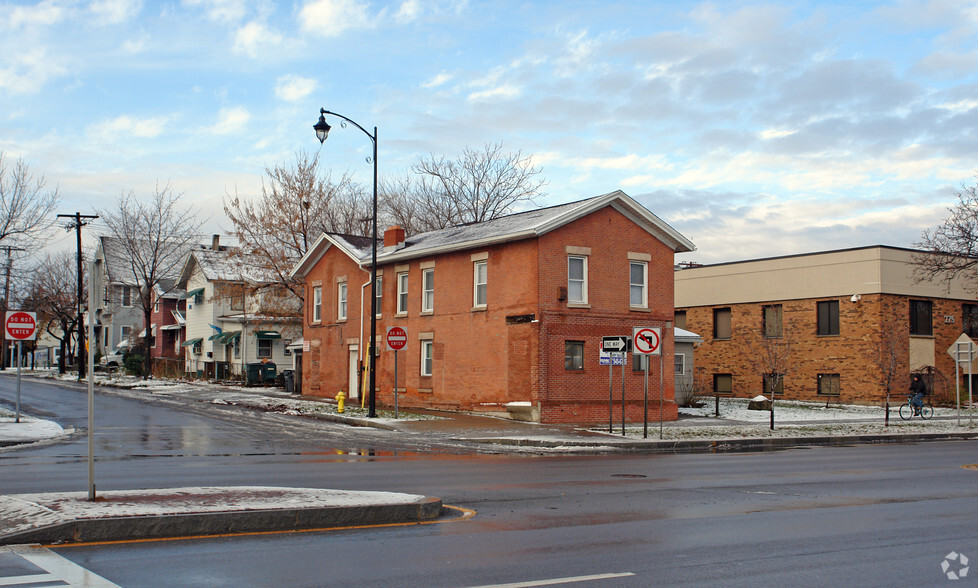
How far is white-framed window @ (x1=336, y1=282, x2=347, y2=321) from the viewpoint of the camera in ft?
128

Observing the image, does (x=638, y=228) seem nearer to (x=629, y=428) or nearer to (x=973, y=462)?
(x=629, y=428)

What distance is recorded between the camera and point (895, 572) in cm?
743

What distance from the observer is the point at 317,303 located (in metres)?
41.6

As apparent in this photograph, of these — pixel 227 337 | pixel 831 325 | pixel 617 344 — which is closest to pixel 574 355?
pixel 617 344

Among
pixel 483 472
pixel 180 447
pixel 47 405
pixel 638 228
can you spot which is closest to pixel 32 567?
pixel 483 472

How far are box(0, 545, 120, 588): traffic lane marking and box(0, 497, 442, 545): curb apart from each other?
0.85 feet

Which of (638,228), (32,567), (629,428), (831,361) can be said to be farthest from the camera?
A: (831,361)

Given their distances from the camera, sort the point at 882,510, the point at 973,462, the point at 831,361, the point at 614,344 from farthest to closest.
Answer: the point at 831,361, the point at 614,344, the point at 973,462, the point at 882,510

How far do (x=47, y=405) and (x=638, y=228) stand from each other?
72.6 feet

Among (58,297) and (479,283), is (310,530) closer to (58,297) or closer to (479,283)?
(479,283)

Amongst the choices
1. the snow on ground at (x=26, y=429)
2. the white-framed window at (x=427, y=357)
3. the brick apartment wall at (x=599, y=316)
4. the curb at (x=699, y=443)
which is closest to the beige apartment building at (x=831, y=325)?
the brick apartment wall at (x=599, y=316)

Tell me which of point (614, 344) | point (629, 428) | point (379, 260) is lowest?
point (629, 428)

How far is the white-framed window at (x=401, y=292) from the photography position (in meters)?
35.3

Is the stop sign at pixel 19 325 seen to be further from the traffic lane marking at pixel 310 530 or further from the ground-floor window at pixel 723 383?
the ground-floor window at pixel 723 383
